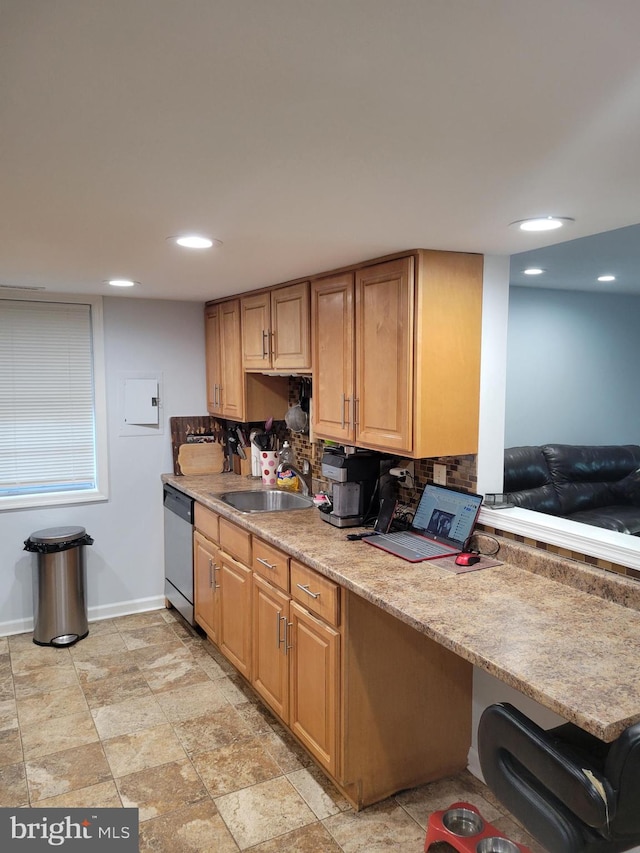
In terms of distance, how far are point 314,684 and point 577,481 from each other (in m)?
Answer: 3.07

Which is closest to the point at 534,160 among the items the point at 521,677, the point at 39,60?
the point at 39,60

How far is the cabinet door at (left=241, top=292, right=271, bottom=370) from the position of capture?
3477mm

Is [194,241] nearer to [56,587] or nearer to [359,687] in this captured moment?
[359,687]

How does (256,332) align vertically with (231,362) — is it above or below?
above

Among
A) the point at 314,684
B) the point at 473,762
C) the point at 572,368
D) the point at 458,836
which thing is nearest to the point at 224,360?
the point at 314,684

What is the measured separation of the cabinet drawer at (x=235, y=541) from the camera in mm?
3020

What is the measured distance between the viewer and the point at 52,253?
2.55 meters

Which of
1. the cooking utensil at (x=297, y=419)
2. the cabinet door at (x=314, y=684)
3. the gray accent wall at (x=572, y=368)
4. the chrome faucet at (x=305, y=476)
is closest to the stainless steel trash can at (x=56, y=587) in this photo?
the chrome faucet at (x=305, y=476)

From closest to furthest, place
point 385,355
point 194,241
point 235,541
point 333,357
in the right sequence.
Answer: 1. point 194,241
2. point 385,355
3. point 333,357
4. point 235,541

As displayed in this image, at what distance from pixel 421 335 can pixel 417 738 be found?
1.60 m

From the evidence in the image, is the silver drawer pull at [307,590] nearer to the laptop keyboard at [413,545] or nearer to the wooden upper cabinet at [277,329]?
the laptop keyboard at [413,545]

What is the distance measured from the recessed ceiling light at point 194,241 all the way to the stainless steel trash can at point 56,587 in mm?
2189

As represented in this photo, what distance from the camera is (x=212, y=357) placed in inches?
168

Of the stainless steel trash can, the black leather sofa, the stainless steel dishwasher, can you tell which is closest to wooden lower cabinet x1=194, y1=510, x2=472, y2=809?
the stainless steel dishwasher
